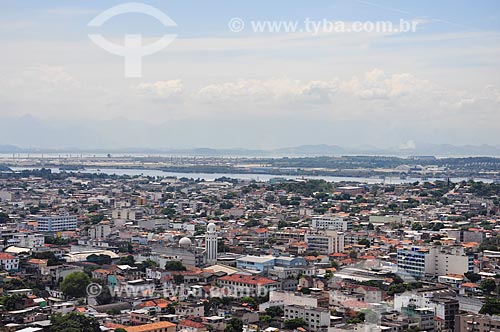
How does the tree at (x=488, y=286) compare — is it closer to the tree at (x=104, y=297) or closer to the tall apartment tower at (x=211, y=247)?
the tall apartment tower at (x=211, y=247)

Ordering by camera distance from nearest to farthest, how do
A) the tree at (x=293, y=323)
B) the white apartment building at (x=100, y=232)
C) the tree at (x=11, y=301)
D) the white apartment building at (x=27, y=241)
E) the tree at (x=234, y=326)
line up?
the tree at (x=234, y=326) → the tree at (x=293, y=323) → the tree at (x=11, y=301) → the white apartment building at (x=27, y=241) → the white apartment building at (x=100, y=232)

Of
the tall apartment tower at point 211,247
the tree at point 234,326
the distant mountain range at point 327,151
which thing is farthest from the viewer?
the distant mountain range at point 327,151

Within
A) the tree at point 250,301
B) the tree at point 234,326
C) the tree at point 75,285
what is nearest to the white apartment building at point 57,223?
the tree at point 75,285

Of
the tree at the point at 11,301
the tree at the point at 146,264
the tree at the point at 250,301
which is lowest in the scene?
the tree at the point at 250,301

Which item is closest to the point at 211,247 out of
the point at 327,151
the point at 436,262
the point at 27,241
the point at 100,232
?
the point at 436,262

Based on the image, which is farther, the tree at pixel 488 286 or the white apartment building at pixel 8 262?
the white apartment building at pixel 8 262

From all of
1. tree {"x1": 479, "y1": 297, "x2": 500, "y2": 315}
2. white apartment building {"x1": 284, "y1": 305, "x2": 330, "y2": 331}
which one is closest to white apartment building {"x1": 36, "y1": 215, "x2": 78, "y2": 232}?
white apartment building {"x1": 284, "y1": 305, "x2": 330, "y2": 331}

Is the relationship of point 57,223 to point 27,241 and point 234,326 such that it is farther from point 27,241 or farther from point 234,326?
point 234,326
